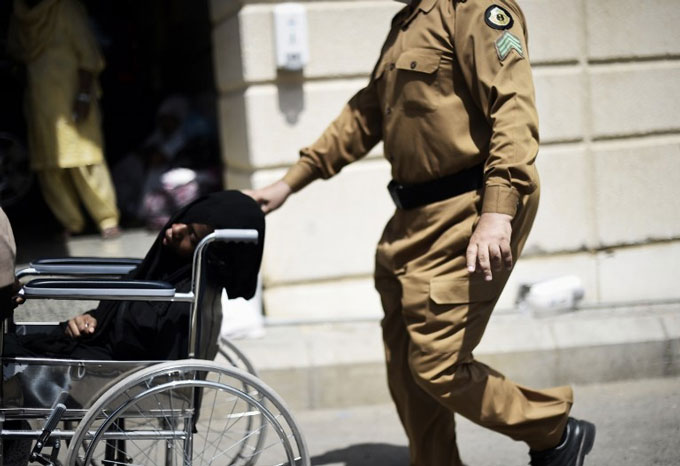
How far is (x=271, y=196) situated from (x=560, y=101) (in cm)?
244

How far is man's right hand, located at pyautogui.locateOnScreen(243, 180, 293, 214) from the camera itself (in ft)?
11.7

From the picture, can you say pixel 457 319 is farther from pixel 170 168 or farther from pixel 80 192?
pixel 170 168

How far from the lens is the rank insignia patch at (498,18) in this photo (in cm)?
303

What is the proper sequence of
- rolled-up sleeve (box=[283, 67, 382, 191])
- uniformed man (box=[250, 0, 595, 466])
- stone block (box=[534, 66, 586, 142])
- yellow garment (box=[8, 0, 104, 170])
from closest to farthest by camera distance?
uniformed man (box=[250, 0, 595, 466]) → rolled-up sleeve (box=[283, 67, 382, 191]) → stone block (box=[534, 66, 586, 142]) → yellow garment (box=[8, 0, 104, 170])

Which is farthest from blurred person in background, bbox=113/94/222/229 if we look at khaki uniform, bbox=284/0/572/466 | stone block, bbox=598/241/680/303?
khaki uniform, bbox=284/0/572/466

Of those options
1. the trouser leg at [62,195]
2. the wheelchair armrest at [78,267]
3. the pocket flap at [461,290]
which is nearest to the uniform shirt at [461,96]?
the pocket flap at [461,290]

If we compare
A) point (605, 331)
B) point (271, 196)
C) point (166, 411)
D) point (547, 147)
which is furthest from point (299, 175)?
point (547, 147)

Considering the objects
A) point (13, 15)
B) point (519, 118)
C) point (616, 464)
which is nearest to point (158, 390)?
point (519, 118)

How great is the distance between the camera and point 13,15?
6570 mm

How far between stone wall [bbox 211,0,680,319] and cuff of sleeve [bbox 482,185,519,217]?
7.94ft

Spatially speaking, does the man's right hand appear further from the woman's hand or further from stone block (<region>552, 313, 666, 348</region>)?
stone block (<region>552, 313, 666, 348</region>)

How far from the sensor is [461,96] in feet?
10.4

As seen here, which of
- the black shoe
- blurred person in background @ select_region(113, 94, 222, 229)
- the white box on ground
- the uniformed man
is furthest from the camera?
blurred person in background @ select_region(113, 94, 222, 229)

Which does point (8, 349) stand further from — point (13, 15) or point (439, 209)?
point (13, 15)
